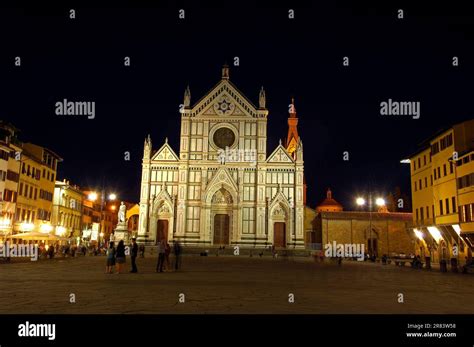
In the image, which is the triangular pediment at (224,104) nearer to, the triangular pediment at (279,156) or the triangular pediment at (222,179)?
the triangular pediment at (279,156)

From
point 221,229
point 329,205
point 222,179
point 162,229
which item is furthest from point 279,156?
point 329,205

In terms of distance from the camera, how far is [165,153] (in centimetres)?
5397

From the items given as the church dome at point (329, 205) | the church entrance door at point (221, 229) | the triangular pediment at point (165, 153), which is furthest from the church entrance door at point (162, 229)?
the church dome at point (329, 205)

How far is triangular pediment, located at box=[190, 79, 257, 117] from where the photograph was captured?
2157 inches

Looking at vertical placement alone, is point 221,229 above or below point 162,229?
above

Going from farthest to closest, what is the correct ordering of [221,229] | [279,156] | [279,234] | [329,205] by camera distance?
[329,205], [279,156], [221,229], [279,234]

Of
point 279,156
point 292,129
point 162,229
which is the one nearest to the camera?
point 162,229

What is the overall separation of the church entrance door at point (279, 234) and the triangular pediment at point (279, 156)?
7953mm

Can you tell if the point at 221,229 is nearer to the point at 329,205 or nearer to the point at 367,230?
the point at 367,230

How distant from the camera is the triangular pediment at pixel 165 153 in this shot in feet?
176

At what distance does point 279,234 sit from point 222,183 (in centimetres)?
954

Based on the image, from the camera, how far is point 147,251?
1938 inches
